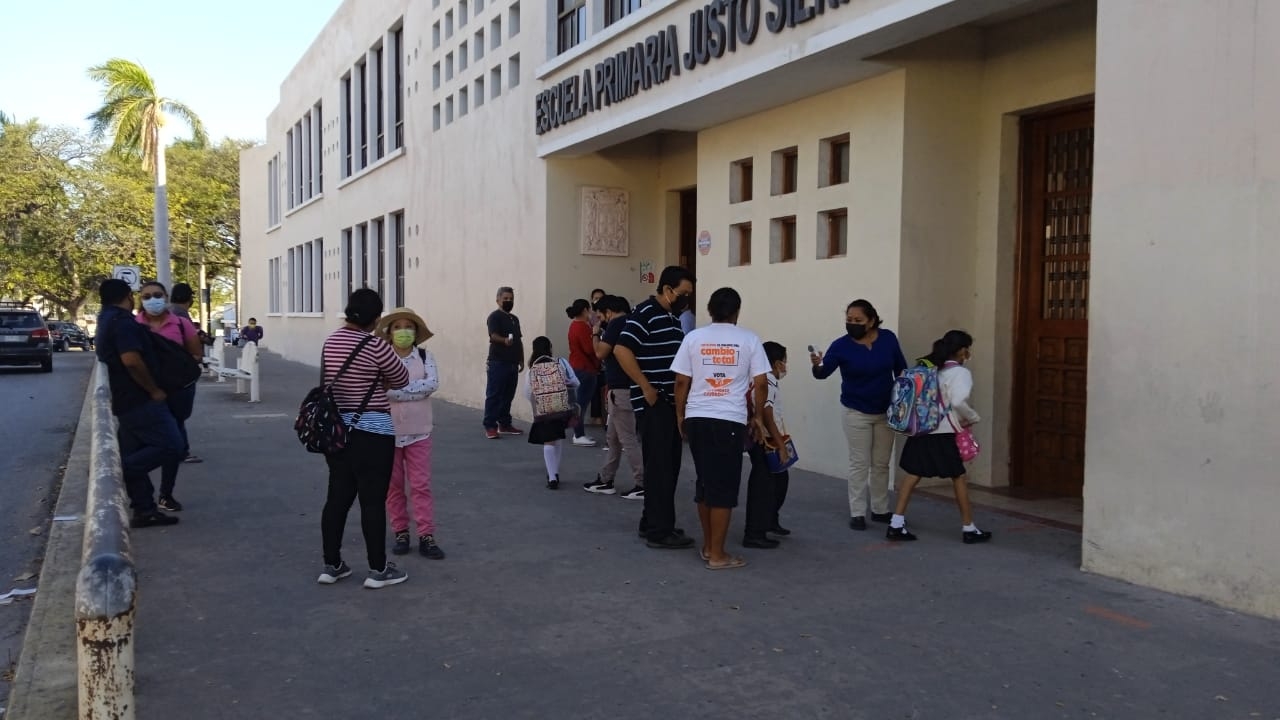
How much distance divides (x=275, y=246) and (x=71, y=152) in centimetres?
1504

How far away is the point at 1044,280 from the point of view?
8461 millimetres

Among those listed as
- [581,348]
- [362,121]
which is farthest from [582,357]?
[362,121]

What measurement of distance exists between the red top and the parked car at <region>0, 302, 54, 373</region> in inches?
760

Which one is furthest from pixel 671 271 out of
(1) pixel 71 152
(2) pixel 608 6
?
(1) pixel 71 152

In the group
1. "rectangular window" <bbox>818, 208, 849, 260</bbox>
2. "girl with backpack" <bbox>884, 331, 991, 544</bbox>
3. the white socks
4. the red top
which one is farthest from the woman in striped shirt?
the red top

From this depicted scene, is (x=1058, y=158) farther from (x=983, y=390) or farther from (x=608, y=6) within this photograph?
(x=608, y=6)

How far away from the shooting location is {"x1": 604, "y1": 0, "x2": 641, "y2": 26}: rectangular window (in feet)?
37.4

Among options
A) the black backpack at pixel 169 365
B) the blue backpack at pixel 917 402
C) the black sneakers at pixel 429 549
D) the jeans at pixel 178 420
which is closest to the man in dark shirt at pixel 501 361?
the jeans at pixel 178 420

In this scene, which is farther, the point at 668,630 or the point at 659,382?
the point at 659,382

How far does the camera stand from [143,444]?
7172 millimetres

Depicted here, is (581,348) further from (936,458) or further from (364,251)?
(364,251)

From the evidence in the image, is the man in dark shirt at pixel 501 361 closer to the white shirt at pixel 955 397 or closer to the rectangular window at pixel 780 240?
the rectangular window at pixel 780 240

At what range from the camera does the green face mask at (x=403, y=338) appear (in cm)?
625

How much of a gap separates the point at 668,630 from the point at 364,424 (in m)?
1.95
